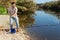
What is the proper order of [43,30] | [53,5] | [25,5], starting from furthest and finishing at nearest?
[53,5]
[25,5]
[43,30]

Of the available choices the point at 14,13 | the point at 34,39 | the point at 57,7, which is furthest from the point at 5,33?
the point at 57,7

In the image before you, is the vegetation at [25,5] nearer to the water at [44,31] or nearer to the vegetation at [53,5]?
the vegetation at [53,5]

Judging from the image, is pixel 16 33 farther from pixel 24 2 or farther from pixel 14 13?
pixel 24 2

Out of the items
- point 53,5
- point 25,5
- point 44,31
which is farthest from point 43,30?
point 53,5

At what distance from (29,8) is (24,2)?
7.48ft

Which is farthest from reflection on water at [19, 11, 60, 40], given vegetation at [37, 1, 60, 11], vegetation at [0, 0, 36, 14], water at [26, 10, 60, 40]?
vegetation at [37, 1, 60, 11]

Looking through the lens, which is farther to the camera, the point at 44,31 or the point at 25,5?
the point at 25,5

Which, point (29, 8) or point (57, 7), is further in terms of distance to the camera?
point (57, 7)

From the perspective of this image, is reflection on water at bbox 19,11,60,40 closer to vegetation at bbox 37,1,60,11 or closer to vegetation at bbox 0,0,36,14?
vegetation at bbox 0,0,36,14

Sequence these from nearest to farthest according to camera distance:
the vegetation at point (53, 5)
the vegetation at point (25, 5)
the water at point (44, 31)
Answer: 1. the water at point (44, 31)
2. the vegetation at point (25, 5)
3. the vegetation at point (53, 5)

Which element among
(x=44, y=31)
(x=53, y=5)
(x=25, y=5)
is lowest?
(x=44, y=31)

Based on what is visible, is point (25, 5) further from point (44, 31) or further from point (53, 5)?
point (44, 31)

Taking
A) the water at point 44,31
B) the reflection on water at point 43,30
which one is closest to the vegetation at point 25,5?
the reflection on water at point 43,30

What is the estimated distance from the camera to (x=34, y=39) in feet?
50.8
